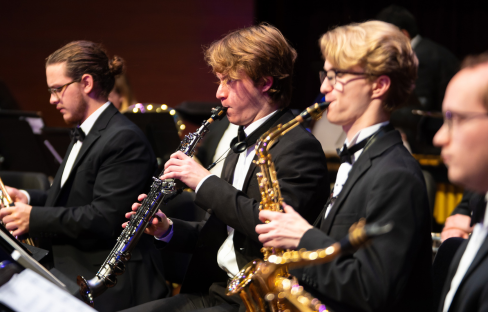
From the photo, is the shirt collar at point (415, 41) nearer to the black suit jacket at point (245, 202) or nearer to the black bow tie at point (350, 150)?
the black suit jacket at point (245, 202)

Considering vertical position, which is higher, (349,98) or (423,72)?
(349,98)

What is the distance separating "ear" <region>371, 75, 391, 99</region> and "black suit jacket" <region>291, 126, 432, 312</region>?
143 mm

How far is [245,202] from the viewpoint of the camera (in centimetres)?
178

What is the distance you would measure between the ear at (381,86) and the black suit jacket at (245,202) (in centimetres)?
44

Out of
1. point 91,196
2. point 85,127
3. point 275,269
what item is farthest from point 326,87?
point 85,127

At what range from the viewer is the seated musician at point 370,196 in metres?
1.35

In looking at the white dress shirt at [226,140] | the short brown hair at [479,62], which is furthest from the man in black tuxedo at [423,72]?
the short brown hair at [479,62]

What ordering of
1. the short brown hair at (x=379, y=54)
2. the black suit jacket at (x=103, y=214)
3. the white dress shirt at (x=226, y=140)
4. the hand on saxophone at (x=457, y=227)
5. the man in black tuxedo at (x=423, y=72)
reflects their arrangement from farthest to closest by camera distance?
1. the man in black tuxedo at (x=423, y=72)
2. the white dress shirt at (x=226, y=140)
3. the hand on saxophone at (x=457, y=227)
4. the black suit jacket at (x=103, y=214)
5. the short brown hair at (x=379, y=54)

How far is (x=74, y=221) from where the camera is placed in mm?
2299

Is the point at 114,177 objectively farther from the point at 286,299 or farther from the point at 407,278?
the point at 407,278

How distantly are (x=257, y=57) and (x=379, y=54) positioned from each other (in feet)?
2.03

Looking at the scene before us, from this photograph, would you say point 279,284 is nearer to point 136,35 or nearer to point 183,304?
point 183,304

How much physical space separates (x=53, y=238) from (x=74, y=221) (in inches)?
8.0

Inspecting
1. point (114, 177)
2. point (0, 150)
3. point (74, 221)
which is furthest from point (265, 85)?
point (0, 150)
